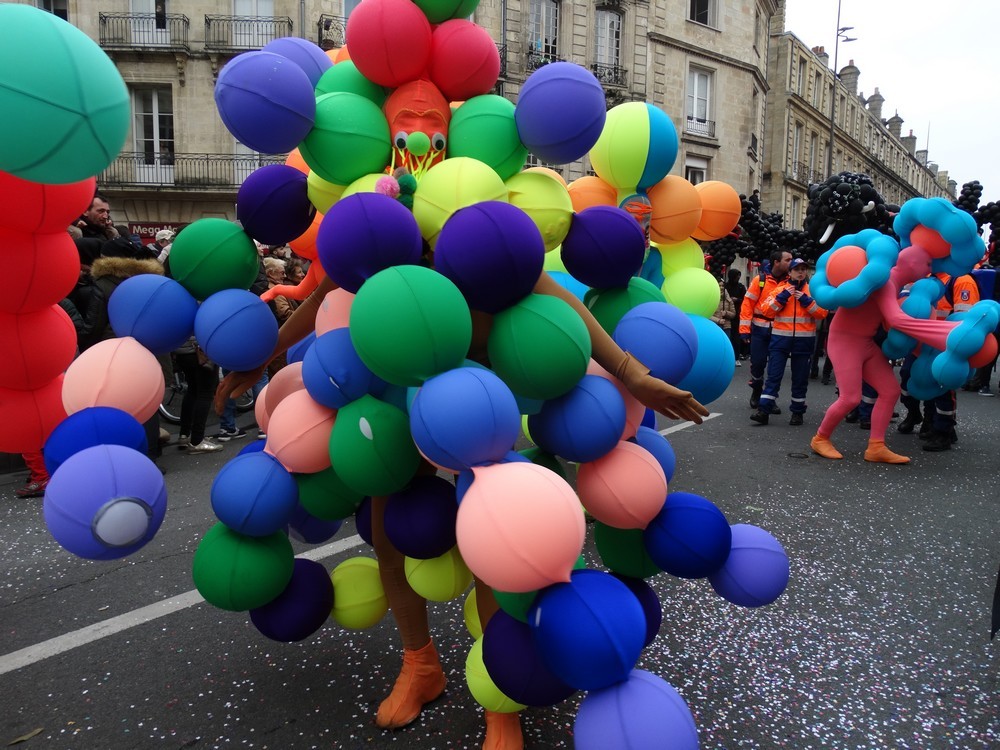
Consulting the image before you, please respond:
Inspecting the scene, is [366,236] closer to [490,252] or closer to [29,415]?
[490,252]

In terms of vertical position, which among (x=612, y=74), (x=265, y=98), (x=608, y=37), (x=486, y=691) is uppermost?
(x=608, y=37)

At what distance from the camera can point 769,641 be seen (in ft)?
8.59

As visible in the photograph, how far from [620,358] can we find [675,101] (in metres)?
22.9

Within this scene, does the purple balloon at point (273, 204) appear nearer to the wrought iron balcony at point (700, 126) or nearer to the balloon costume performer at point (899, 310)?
the balloon costume performer at point (899, 310)

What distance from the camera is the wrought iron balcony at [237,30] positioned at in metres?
17.9

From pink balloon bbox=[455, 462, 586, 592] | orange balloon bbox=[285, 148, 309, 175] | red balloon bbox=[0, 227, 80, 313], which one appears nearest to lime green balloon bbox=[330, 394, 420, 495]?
pink balloon bbox=[455, 462, 586, 592]

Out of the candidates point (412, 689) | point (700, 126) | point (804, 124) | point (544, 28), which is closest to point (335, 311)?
point (412, 689)

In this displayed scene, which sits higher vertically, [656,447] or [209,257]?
[209,257]

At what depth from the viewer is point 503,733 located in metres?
1.88

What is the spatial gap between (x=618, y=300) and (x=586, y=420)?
435mm

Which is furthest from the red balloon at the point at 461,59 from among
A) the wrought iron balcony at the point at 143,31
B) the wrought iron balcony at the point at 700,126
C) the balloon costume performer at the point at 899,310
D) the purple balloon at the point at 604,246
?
the wrought iron balcony at the point at 700,126

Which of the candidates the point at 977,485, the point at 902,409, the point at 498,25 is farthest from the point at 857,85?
the point at 977,485

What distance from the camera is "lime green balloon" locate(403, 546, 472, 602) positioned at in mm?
1971

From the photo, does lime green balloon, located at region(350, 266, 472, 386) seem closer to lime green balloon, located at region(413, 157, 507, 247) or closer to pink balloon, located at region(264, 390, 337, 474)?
lime green balloon, located at region(413, 157, 507, 247)
